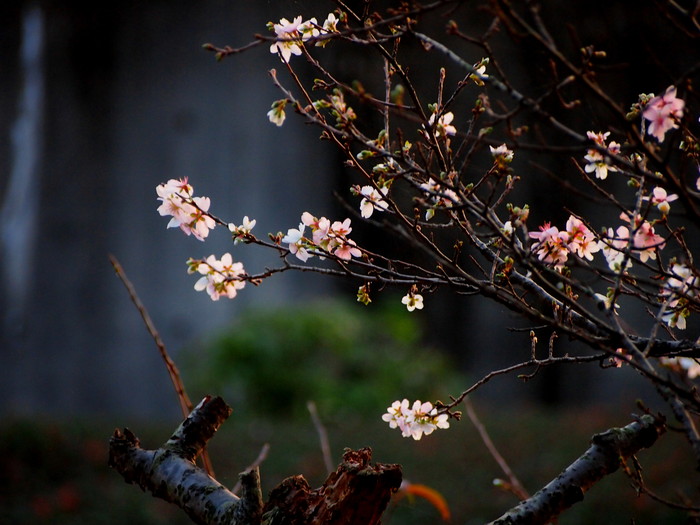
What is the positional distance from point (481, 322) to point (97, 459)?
5.57 m

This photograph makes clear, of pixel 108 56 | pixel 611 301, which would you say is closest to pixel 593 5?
pixel 108 56

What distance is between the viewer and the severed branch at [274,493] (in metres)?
1.13

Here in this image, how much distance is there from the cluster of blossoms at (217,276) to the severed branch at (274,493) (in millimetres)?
303

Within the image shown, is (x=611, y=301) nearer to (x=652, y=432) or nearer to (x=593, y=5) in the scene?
(x=652, y=432)

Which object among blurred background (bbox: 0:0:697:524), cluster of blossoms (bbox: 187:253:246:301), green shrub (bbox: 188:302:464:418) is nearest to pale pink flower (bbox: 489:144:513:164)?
cluster of blossoms (bbox: 187:253:246:301)

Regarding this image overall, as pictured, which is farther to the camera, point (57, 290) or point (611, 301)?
point (57, 290)

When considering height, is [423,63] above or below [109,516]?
above

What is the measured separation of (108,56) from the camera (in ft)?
26.6

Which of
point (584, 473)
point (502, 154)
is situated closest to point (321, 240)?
point (502, 154)

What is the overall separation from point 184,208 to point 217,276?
0.48ft

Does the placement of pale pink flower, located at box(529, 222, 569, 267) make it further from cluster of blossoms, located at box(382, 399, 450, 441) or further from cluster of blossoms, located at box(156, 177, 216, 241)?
cluster of blossoms, located at box(156, 177, 216, 241)

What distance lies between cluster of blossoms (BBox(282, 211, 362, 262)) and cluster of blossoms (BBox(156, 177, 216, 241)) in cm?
17

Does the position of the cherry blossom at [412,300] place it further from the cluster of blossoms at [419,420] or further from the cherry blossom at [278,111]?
the cherry blossom at [278,111]

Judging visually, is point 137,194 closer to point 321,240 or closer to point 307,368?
point 307,368
